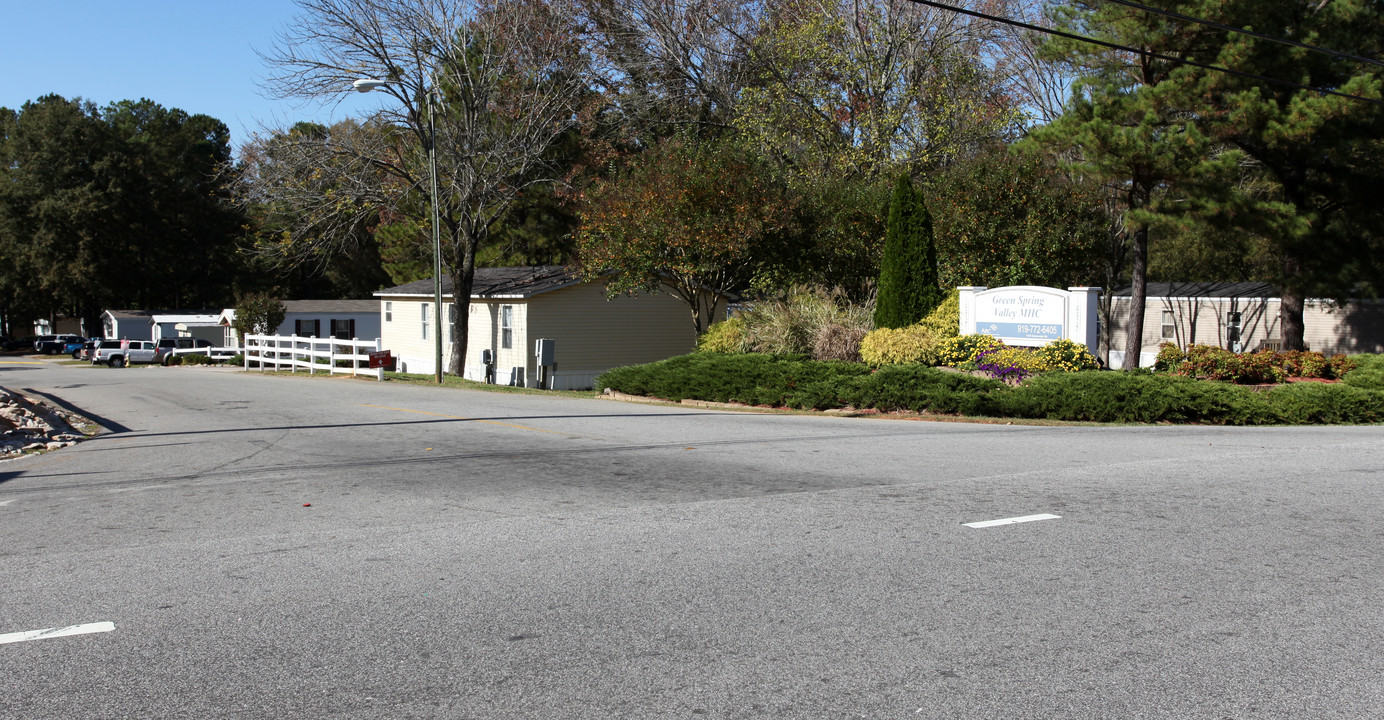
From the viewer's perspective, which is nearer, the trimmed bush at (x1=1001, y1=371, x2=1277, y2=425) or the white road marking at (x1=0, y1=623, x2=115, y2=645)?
the white road marking at (x1=0, y1=623, x2=115, y2=645)

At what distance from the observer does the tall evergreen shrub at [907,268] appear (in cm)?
2205

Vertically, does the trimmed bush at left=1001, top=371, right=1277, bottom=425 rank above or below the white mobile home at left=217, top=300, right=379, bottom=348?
below

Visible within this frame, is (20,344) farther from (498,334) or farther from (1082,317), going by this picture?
(1082,317)

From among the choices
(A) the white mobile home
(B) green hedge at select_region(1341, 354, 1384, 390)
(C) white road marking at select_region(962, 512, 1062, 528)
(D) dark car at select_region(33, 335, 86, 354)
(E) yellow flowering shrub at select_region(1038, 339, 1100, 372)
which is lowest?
(C) white road marking at select_region(962, 512, 1062, 528)

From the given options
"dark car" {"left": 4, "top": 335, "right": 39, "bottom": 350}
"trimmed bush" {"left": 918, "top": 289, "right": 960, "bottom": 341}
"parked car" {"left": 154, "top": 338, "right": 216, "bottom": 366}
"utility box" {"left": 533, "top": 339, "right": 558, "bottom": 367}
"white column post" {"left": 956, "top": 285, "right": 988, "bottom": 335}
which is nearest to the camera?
"white column post" {"left": 956, "top": 285, "right": 988, "bottom": 335}

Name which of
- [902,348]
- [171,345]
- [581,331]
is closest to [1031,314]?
[902,348]

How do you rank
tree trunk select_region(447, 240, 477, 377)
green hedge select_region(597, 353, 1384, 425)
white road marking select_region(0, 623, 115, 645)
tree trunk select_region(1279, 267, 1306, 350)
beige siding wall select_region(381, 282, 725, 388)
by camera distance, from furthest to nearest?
tree trunk select_region(447, 240, 477, 377), beige siding wall select_region(381, 282, 725, 388), tree trunk select_region(1279, 267, 1306, 350), green hedge select_region(597, 353, 1384, 425), white road marking select_region(0, 623, 115, 645)

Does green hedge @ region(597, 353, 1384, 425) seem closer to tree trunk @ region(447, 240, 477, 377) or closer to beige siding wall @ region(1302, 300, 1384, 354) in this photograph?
tree trunk @ region(447, 240, 477, 377)

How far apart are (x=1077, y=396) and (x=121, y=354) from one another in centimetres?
4832

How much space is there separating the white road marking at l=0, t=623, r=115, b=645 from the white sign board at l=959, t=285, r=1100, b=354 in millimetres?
17460

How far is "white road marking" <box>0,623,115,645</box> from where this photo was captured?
5.09m

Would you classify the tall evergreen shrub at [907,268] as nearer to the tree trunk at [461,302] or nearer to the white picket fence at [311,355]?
the tree trunk at [461,302]

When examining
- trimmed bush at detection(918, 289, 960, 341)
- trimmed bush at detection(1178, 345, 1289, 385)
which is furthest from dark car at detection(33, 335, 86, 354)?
trimmed bush at detection(1178, 345, 1289, 385)

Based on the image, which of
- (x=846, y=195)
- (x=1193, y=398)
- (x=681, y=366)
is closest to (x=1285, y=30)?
(x=846, y=195)
